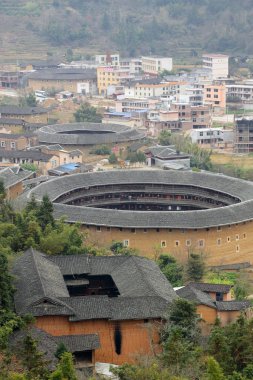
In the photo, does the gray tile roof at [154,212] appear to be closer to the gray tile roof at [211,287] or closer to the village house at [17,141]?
the gray tile roof at [211,287]

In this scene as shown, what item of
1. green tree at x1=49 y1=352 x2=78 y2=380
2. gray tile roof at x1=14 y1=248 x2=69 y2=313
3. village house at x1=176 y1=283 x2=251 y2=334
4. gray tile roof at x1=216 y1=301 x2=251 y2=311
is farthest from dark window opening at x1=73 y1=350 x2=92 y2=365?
gray tile roof at x1=216 y1=301 x2=251 y2=311

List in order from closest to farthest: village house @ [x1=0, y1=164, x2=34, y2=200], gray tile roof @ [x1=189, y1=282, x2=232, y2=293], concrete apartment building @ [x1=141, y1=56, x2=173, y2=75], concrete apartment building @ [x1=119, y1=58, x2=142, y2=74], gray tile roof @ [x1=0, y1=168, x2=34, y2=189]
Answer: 1. gray tile roof @ [x1=189, y1=282, x2=232, y2=293]
2. village house @ [x1=0, y1=164, x2=34, y2=200]
3. gray tile roof @ [x1=0, y1=168, x2=34, y2=189]
4. concrete apartment building @ [x1=141, y1=56, x2=173, y2=75]
5. concrete apartment building @ [x1=119, y1=58, x2=142, y2=74]

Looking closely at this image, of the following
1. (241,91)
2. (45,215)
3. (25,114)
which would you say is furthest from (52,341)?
(241,91)

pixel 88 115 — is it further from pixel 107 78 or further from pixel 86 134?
pixel 107 78

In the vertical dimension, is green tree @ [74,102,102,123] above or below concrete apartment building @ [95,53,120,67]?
below

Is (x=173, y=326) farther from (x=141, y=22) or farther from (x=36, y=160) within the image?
(x=141, y=22)

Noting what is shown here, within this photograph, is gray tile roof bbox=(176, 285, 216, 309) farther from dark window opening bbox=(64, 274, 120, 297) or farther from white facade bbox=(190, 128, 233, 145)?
white facade bbox=(190, 128, 233, 145)

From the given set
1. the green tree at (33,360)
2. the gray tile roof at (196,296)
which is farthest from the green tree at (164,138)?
the green tree at (33,360)
